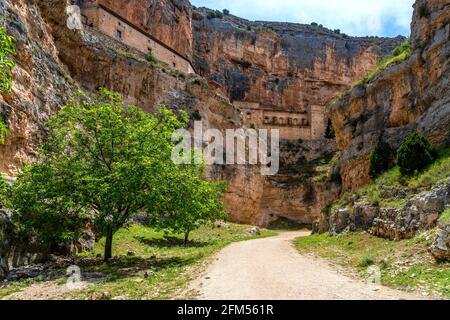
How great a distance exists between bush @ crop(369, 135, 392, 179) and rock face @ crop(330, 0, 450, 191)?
60 cm

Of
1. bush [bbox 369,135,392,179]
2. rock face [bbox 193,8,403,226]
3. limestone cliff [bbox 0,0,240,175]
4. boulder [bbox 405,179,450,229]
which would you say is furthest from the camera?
rock face [bbox 193,8,403,226]

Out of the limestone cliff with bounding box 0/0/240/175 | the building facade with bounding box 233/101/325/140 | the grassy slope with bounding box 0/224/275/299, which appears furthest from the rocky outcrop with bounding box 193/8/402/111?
the grassy slope with bounding box 0/224/275/299

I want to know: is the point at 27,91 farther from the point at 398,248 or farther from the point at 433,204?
the point at 433,204

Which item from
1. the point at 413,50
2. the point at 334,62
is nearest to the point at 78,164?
the point at 413,50

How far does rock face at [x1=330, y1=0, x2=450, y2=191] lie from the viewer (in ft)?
68.6

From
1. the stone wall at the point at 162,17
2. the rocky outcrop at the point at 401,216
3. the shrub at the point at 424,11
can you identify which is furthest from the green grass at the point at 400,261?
the stone wall at the point at 162,17

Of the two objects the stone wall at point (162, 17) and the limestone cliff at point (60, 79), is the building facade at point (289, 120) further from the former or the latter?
the limestone cliff at point (60, 79)

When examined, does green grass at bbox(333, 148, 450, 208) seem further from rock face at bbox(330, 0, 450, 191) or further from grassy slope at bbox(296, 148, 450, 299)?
rock face at bbox(330, 0, 450, 191)

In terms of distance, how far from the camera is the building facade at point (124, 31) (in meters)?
44.8

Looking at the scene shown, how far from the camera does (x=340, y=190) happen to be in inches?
1248

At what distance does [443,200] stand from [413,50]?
46.1 feet

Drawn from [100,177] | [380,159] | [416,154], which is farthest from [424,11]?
[100,177]

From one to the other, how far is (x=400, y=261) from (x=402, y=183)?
9.30m

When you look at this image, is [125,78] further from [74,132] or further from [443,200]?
[443,200]
